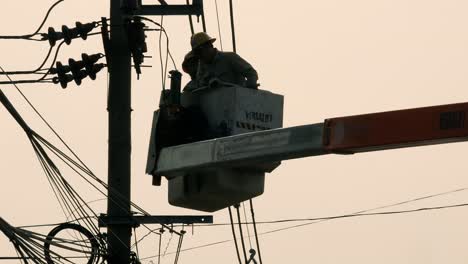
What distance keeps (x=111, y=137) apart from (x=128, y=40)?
1.11 metres

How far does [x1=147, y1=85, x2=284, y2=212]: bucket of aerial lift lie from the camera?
25625mm

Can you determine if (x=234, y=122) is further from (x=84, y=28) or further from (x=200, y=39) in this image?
(x=84, y=28)

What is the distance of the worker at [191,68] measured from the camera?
87.3 ft

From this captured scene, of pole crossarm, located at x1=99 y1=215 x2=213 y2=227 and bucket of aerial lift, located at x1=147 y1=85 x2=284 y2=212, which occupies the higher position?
bucket of aerial lift, located at x1=147 y1=85 x2=284 y2=212

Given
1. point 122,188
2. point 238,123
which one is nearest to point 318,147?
point 238,123

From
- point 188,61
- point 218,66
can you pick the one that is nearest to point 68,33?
point 188,61

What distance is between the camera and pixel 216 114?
26.0 metres

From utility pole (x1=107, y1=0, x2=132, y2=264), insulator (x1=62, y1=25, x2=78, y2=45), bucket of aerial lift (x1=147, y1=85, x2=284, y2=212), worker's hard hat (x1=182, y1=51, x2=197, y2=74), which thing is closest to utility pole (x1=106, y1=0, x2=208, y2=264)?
utility pole (x1=107, y1=0, x2=132, y2=264)

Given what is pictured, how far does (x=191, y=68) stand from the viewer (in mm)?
26828

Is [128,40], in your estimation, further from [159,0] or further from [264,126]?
[264,126]

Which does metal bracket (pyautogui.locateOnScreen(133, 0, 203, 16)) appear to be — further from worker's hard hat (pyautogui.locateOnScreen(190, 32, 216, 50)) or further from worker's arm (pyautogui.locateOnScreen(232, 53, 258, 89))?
worker's arm (pyautogui.locateOnScreen(232, 53, 258, 89))

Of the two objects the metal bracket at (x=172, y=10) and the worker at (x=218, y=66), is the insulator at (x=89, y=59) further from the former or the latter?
the worker at (x=218, y=66)

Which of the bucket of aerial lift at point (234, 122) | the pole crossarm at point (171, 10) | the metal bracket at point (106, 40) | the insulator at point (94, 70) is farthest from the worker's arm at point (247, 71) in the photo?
the insulator at point (94, 70)

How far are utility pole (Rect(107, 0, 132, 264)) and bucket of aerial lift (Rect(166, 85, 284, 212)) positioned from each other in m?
0.91
